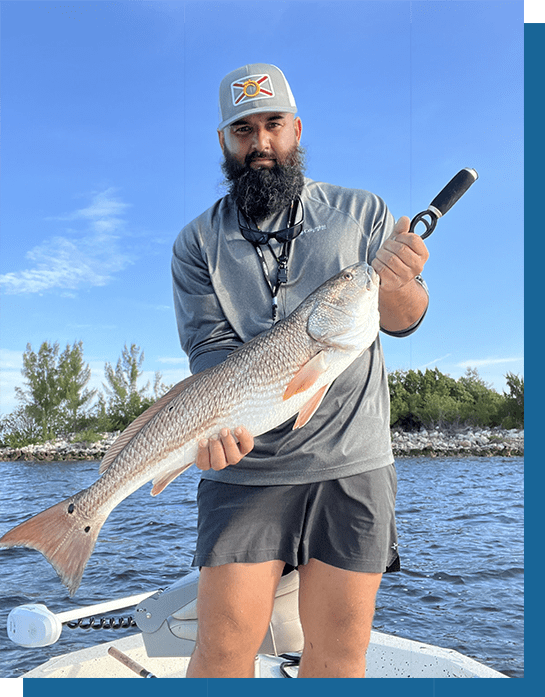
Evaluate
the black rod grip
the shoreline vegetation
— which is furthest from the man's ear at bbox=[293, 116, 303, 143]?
the shoreline vegetation

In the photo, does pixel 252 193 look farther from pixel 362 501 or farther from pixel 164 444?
pixel 362 501

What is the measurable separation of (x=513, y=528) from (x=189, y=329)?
60.7 ft

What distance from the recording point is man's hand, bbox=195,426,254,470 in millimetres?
2299

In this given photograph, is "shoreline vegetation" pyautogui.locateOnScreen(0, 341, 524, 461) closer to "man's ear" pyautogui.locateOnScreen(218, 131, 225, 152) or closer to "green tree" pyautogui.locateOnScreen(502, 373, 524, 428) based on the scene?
"green tree" pyautogui.locateOnScreen(502, 373, 524, 428)

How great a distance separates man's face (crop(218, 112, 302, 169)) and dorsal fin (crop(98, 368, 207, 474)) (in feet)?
3.66

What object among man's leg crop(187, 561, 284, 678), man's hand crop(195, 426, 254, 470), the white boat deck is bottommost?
the white boat deck

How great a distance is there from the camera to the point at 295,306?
8.71 ft

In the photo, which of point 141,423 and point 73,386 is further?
point 73,386

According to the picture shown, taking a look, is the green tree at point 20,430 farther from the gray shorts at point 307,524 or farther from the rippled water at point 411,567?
the gray shorts at point 307,524

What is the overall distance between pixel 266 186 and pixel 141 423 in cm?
123

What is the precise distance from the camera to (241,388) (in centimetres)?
→ 240

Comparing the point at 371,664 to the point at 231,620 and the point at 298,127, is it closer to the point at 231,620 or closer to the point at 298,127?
the point at 231,620

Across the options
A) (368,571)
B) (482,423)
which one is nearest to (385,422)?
(368,571)

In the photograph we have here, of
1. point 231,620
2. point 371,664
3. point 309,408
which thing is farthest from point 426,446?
point 309,408
